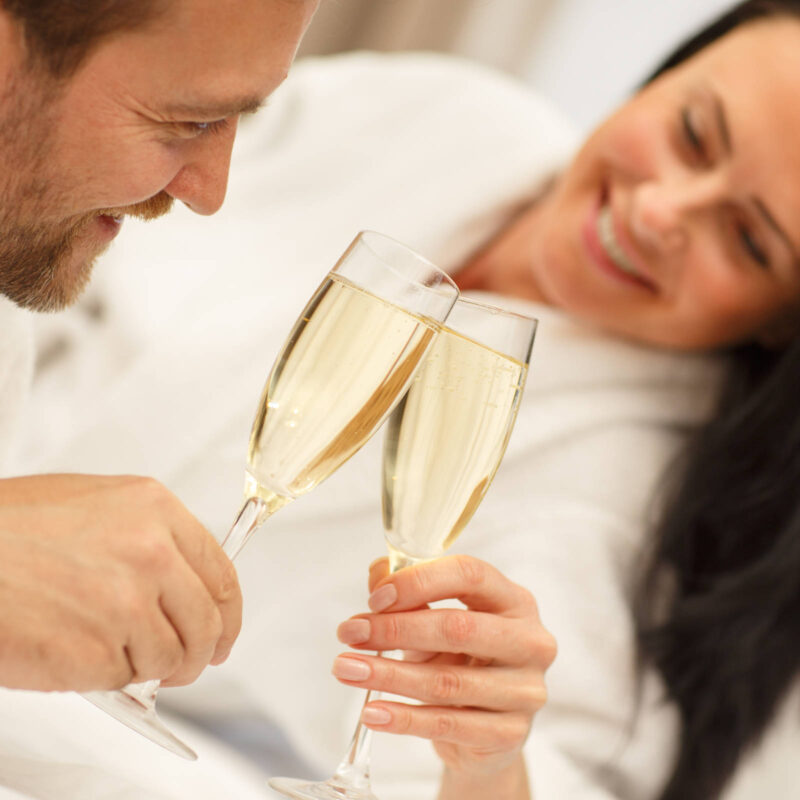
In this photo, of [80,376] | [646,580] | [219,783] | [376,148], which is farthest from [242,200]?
[219,783]

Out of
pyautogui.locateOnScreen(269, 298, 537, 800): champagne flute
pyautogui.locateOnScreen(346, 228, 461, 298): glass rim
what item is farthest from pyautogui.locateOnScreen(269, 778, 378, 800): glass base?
pyautogui.locateOnScreen(346, 228, 461, 298): glass rim

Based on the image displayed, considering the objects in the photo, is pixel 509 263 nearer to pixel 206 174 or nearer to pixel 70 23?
pixel 206 174

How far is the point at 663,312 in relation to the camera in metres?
1.75

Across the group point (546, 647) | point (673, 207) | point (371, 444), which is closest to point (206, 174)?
point (546, 647)

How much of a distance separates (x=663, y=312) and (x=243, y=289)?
29.1 inches

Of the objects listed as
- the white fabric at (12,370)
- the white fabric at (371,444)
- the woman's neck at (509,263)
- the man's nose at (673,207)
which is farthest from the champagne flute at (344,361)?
the woman's neck at (509,263)

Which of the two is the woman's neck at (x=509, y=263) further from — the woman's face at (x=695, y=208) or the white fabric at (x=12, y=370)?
the white fabric at (x=12, y=370)

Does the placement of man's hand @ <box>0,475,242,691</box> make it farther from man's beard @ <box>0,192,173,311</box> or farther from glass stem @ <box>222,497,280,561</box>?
man's beard @ <box>0,192,173,311</box>

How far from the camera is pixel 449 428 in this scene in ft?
2.99

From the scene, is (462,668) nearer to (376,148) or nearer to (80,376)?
(80,376)

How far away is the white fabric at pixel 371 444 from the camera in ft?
4.99

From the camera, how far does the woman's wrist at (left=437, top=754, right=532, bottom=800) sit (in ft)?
3.44

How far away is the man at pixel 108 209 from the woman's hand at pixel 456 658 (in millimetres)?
140

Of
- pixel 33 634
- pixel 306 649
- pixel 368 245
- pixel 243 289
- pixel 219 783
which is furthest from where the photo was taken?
pixel 243 289
